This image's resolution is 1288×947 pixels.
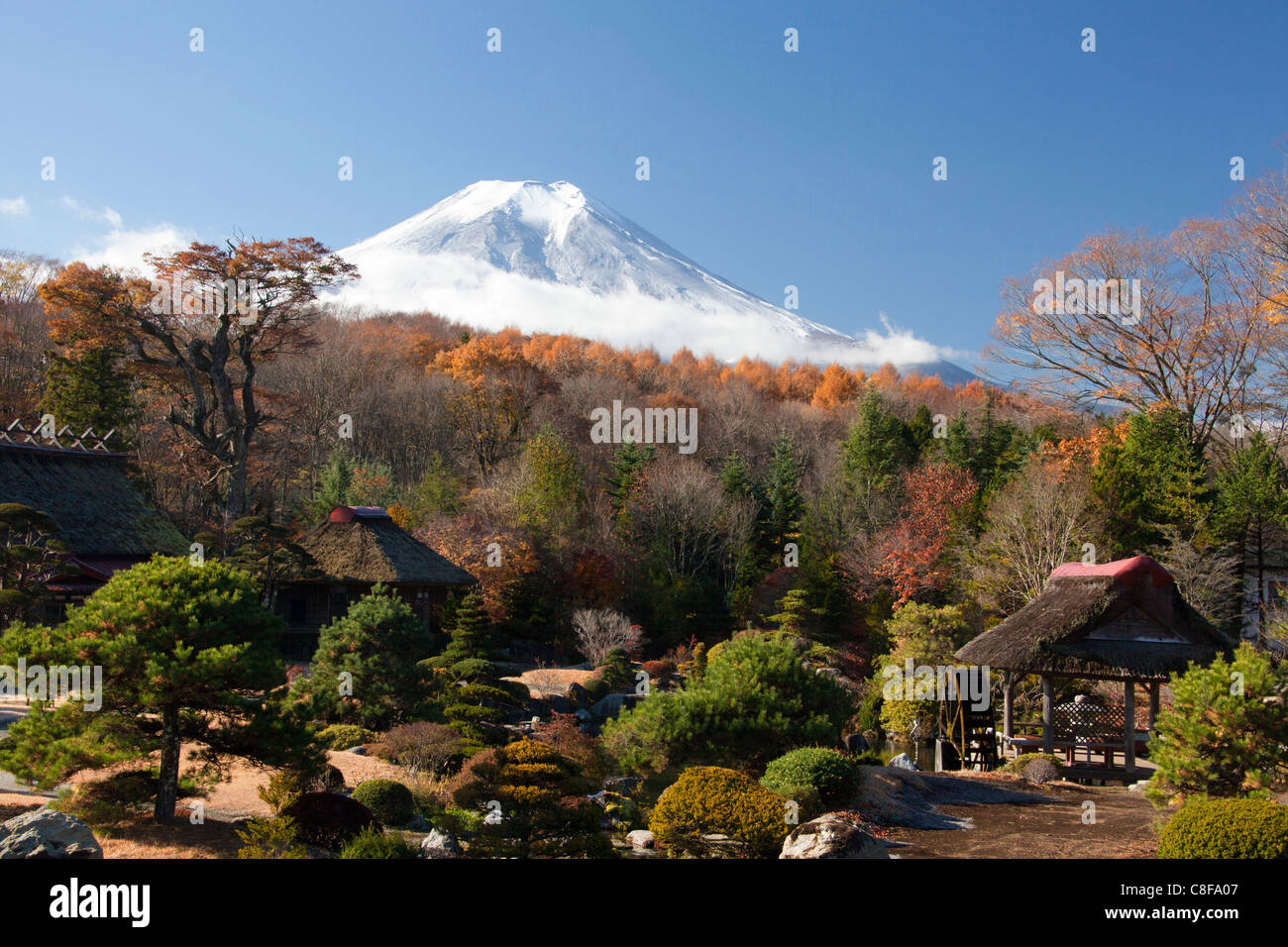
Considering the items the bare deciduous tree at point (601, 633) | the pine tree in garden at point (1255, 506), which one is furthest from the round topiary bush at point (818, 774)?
the pine tree in garden at point (1255, 506)

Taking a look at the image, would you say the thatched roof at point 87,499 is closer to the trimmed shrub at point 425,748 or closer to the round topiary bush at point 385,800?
the trimmed shrub at point 425,748

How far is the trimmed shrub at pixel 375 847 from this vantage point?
9.26 m

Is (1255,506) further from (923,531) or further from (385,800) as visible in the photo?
(385,800)

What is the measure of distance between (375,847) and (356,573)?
21107 millimetres

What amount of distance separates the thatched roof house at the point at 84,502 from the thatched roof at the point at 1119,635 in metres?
22.2

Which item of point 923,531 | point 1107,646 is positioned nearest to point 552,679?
point 1107,646

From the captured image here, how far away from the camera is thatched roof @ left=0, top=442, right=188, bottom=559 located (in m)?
26.8

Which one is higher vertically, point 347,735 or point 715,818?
point 715,818

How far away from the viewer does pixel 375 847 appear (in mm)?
9414

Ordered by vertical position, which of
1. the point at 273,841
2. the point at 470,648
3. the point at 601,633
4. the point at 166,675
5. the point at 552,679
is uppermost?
the point at 166,675

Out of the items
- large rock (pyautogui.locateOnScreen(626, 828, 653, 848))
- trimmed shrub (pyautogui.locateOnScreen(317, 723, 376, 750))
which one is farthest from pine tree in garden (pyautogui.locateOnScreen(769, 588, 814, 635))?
large rock (pyautogui.locateOnScreen(626, 828, 653, 848))

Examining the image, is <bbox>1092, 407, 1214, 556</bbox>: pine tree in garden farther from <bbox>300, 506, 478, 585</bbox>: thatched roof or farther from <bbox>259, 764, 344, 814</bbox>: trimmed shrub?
<bbox>259, 764, 344, 814</bbox>: trimmed shrub
